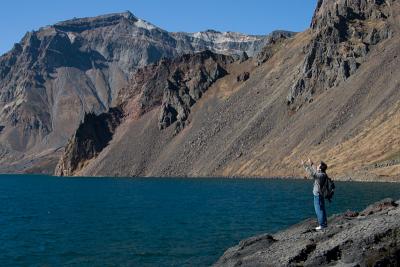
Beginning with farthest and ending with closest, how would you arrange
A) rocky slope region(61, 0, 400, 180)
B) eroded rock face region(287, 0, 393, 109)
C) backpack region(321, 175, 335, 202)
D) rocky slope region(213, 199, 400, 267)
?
eroded rock face region(287, 0, 393, 109)
rocky slope region(61, 0, 400, 180)
backpack region(321, 175, 335, 202)
rocky slope region(213, 199, 400, 267)

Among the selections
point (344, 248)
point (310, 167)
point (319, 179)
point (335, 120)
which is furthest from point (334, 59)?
point (344, 248)

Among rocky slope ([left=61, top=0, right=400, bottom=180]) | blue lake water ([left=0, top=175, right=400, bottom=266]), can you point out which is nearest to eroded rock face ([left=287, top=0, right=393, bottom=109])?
rocky slope ([left=61, top=0, right=400, bottom=180])

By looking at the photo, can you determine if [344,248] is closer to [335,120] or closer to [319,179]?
[319,179]

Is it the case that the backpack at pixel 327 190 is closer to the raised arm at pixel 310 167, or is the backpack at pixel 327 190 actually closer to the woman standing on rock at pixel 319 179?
the woman standing on rock at pixel 319 179

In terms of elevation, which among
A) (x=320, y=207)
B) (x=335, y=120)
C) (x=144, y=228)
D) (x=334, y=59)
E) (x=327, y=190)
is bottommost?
(x=144, y=228)

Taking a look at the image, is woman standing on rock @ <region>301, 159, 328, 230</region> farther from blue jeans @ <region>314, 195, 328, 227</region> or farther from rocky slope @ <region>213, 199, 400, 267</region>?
rocky slope @ <region>213, 199, 400, 267</region>

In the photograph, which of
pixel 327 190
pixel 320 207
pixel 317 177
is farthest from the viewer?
pixel 320 207

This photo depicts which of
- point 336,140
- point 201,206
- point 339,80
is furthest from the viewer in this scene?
point 339,80

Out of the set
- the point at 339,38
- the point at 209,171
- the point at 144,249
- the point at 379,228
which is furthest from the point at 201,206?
the point at 339,38

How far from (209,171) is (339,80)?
51.4 metres

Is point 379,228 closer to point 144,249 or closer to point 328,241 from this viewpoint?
point 328,241

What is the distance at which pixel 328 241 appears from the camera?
84.4 feet

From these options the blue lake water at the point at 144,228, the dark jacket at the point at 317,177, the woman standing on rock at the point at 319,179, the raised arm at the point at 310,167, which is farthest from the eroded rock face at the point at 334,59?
the raised arm at the point at 310,167

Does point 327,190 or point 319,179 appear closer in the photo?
point 319,179
